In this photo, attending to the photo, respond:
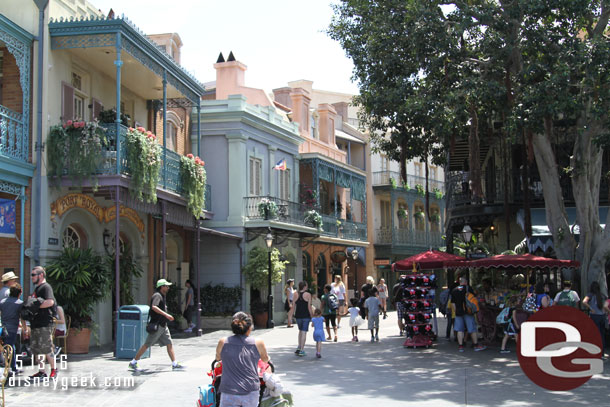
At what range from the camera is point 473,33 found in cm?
1800

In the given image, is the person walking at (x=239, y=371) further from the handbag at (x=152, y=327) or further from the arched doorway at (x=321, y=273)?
the arched doorway at (x=321, y=273)

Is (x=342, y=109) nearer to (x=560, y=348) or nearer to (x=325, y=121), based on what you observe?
(x=325, y=121)

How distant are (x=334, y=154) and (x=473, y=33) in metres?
20.2

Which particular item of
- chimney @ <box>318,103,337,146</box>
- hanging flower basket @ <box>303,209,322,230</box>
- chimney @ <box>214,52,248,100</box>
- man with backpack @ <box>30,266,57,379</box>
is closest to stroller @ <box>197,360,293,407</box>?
man with backpack @ <box>30,266,57,379</box>

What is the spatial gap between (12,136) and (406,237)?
105 feet

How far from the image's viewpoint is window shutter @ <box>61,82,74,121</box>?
16.8m

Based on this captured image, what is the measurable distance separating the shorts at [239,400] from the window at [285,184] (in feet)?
74.8

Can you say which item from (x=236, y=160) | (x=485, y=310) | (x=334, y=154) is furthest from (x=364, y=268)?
(x=485, y=310)

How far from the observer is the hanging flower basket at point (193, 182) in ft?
66.9

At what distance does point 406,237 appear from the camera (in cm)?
4425

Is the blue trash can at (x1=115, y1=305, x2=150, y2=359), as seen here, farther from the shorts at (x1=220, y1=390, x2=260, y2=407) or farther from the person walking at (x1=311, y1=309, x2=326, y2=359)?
the shorts at (x1=220, y1=390, x2=260, y2=407)

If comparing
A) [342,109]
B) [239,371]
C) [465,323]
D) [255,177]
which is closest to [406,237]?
[342,109]

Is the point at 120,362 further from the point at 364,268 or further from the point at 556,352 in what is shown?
the point at 364,268

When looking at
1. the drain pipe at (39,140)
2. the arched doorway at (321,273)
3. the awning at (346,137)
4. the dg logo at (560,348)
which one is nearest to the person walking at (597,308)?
the dg logo at (560,348)
